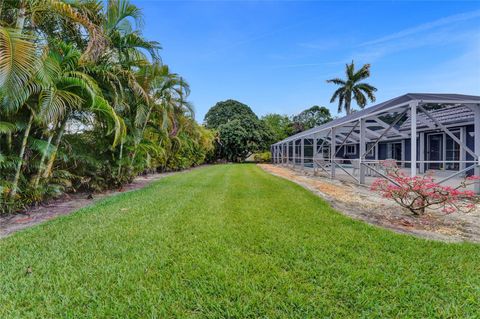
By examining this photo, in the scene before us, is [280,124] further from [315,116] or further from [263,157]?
[263,157]

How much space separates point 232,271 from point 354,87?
3571cm

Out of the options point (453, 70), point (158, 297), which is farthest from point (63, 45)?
point (453, 70)

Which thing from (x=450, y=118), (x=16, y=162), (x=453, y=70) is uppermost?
(x=453, y=70)

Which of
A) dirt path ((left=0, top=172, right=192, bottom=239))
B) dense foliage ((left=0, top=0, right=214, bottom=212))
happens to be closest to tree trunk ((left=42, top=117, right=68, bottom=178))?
dense foliage ((left=0, top=0, right=214, bottom=212))

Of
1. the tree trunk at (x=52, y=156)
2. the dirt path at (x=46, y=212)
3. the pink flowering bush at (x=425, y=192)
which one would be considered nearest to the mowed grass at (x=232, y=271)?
the dirt path at (x=46, y=212)

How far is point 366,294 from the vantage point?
7.93 ft

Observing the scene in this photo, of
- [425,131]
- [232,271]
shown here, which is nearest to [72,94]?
[232,271]

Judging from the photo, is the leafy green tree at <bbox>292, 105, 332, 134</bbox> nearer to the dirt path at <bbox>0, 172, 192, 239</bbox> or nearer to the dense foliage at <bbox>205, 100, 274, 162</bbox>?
the dense foliage at <bbox>205, 100, 274, 162</bbox>

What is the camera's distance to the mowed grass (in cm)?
223

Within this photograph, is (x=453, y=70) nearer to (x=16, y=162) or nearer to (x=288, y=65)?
(x=288, y=65)

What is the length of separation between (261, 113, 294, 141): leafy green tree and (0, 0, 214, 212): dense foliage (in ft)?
A: 95.2

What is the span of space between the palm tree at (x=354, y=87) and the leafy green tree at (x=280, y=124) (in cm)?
837

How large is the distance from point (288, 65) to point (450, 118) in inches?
486

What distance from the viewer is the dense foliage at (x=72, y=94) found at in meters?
4.57
